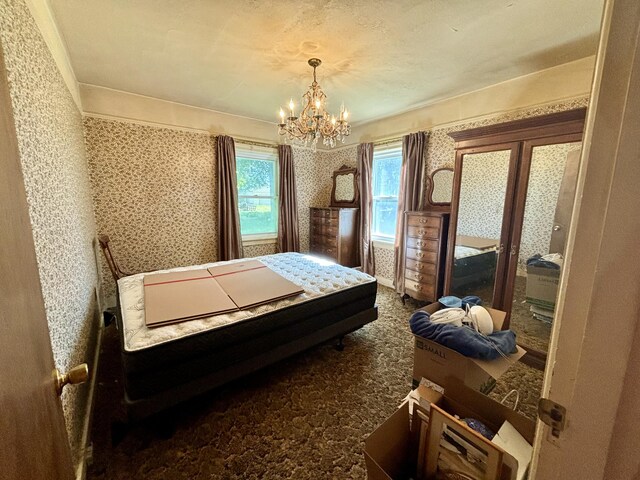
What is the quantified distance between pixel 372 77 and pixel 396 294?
2.76 meters

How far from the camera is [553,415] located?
17.4 inches

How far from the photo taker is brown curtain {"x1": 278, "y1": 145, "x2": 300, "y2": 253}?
165 inches

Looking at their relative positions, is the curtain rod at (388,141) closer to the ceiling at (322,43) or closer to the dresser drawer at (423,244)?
the ceiling at (322,43)

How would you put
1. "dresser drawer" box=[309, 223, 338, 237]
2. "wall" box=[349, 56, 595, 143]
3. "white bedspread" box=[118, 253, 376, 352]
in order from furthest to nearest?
"dresser drawer" box=[309, 223, 338, 237] → "wall" box=[349, 56, 595, 143] → "white bedspread" box=[118, 253, 376, 352]

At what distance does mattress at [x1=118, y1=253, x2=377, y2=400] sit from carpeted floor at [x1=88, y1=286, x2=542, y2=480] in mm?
306

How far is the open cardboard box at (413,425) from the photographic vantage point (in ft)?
3.34

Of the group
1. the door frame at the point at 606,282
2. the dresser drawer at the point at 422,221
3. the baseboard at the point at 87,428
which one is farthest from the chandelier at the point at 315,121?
the baseboard at the point at 87,428

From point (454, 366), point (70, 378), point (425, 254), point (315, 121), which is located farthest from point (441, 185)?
point (70, 378)

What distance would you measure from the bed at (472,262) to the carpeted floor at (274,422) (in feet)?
2.69

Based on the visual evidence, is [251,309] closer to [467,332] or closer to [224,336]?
[224,336]

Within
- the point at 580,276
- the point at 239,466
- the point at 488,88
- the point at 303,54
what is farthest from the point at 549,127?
the point at 239,466

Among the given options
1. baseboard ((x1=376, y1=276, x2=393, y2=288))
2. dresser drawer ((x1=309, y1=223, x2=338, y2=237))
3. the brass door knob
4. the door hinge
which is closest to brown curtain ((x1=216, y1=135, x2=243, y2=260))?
dresser drawer ((x1=309, y1=223, x2=338, y2=237))

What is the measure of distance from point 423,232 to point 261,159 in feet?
9.08

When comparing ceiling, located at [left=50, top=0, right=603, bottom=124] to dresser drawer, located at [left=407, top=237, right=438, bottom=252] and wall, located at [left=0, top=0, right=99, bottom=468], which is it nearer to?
wall, located at [left=0, top=0, right=99, bottom=468]
